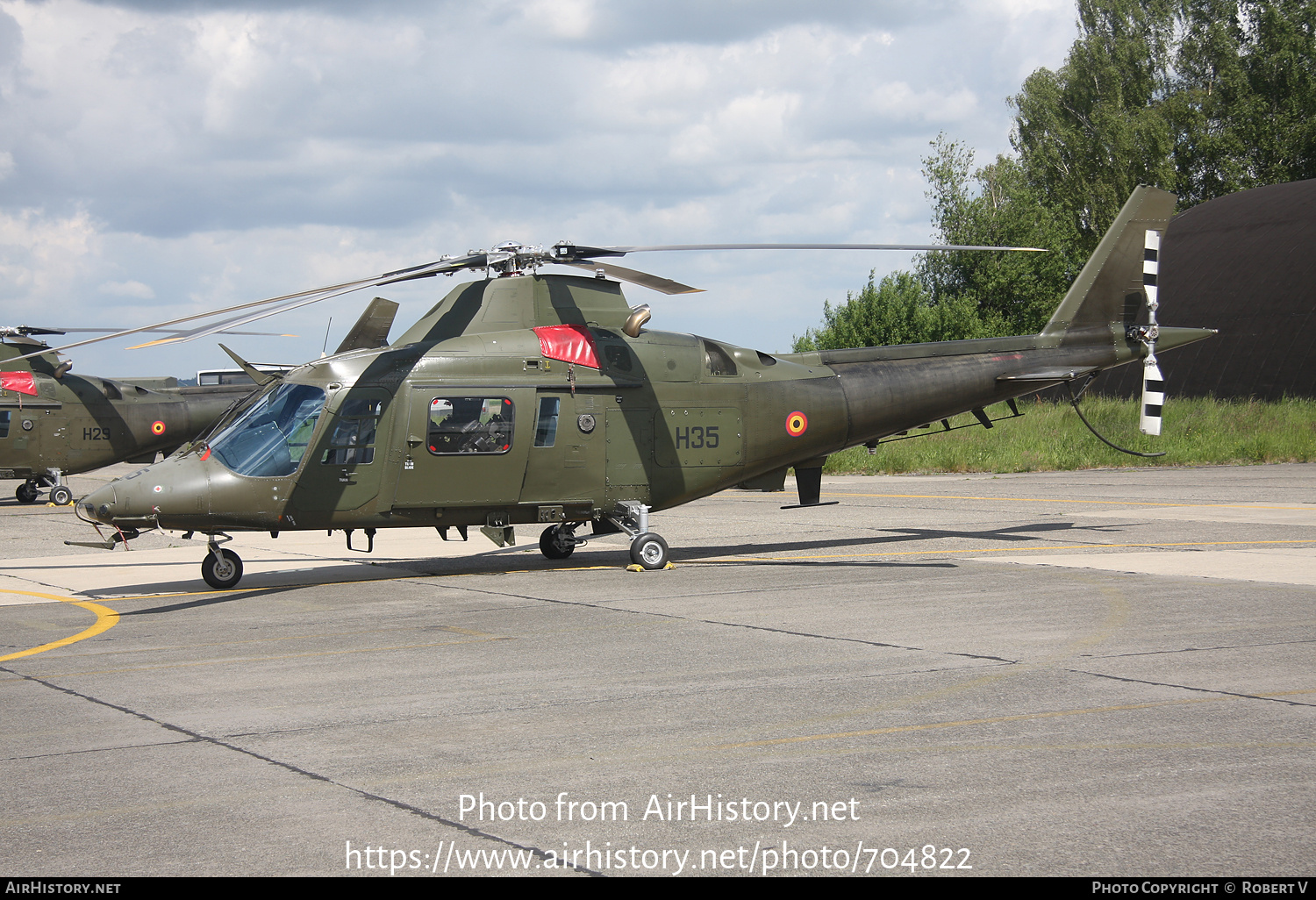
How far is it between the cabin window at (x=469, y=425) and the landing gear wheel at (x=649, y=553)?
2018 millimetres

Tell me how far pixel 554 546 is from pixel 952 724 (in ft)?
31.4

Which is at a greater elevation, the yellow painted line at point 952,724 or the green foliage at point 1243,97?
the green foliage at point 1243,97

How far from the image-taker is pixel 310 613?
11.9m

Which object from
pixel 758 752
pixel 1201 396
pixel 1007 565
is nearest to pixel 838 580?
pixel 1007 565

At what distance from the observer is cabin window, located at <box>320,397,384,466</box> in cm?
1334

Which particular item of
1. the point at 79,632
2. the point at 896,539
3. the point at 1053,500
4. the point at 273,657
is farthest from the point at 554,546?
the point at 1053,500

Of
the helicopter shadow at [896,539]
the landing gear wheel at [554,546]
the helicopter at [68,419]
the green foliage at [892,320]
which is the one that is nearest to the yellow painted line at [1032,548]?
the helicopter shadow at [896,539]

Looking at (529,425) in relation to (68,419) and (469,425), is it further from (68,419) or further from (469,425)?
(68,419)

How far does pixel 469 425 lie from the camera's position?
13.8 meters

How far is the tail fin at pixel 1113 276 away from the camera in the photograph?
17.3m

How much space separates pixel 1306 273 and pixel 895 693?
131ft

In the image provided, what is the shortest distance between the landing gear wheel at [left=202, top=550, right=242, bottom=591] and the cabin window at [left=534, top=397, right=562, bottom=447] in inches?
146

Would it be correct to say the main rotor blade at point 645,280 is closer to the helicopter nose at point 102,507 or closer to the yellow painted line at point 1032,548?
the yellow painted line at point 1032,548

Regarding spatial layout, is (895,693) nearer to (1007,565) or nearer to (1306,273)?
(1007,565)
